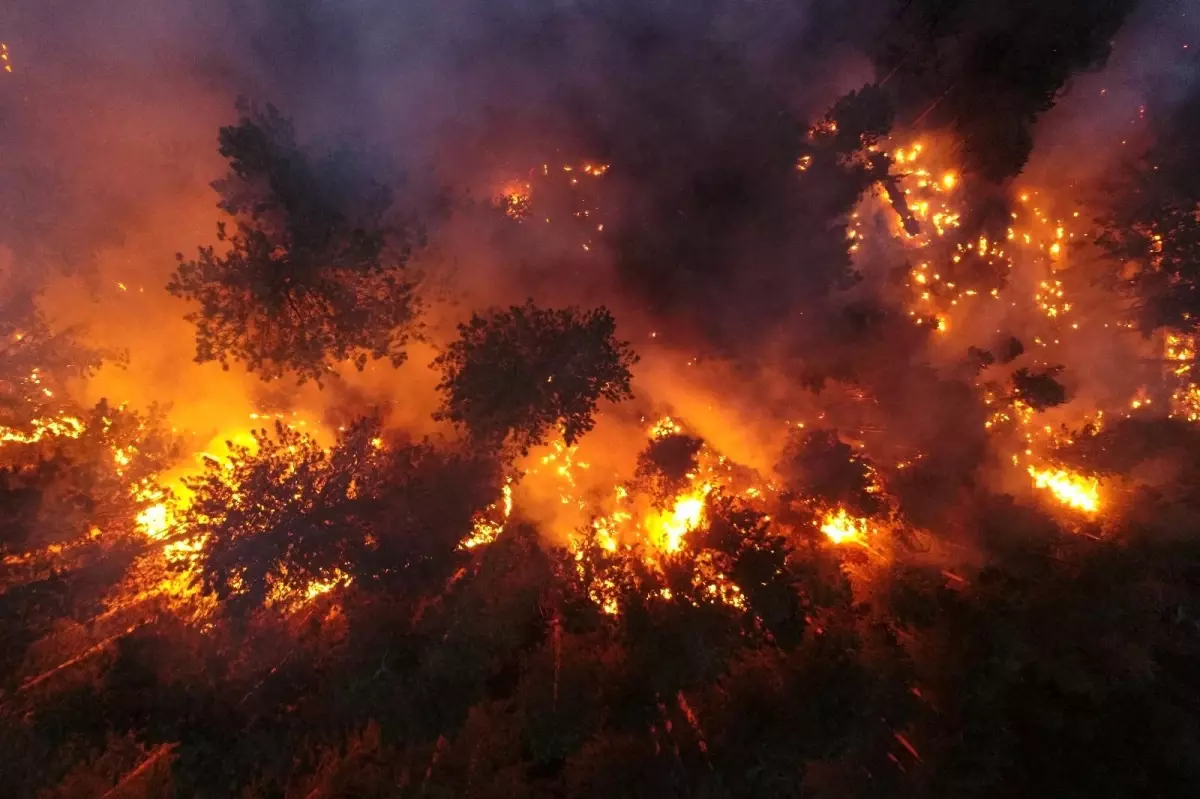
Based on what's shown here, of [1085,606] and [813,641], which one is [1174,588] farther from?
[813,641]

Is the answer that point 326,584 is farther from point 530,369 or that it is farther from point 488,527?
point 530,369

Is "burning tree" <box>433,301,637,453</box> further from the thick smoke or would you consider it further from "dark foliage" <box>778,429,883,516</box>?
"dark foliage" <box>778,429,883,516</box>

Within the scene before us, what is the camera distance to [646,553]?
1166 cm

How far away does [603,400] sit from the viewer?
12.3m

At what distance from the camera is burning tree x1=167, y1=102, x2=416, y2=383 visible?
25.1 feet

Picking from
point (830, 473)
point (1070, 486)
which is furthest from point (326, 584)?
point (1070, 486)

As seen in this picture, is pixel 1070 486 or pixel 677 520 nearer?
pixel 677 520

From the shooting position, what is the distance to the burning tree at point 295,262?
7.64 metres

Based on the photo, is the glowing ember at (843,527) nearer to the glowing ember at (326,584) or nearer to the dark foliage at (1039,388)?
the dark foliage at (1039,388)

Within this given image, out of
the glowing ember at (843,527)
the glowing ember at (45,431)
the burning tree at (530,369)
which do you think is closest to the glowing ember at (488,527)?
the burning tree at (530,369)

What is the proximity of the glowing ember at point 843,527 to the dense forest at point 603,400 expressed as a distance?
10 cm

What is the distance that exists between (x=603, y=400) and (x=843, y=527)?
20.3 ft

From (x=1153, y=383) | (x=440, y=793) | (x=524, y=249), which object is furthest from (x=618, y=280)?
(x=1153, y=383)

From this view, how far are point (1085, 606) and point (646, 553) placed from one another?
7872 millimetres
